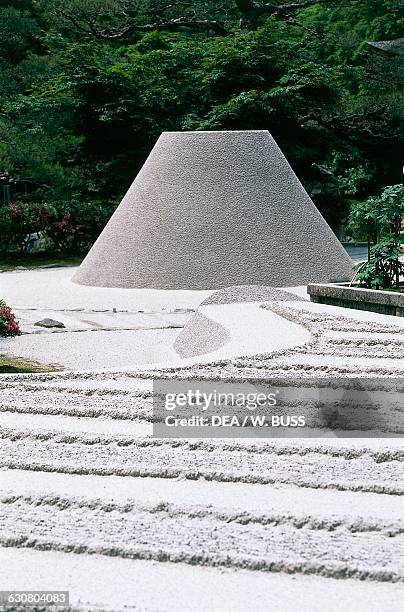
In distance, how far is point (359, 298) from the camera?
23.7 feet

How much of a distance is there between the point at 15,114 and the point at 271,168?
23.5ft

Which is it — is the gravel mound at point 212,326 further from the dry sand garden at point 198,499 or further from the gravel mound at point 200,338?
the dry sand garden at point 198,499

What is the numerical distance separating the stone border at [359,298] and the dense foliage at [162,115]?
8219 mm

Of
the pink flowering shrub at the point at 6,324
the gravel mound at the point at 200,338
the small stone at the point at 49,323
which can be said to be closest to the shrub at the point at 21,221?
the small stone at the point at 49,323

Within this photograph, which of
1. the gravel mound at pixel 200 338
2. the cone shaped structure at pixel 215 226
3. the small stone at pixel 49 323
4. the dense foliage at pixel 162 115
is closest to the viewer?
the gravel mound at pixel 200 338

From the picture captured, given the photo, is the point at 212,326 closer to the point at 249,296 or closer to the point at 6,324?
the point at 249,296

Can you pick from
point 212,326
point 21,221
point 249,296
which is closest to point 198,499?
point 212,326

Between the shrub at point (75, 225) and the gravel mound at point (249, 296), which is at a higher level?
the gravel mound at point (249, 296)

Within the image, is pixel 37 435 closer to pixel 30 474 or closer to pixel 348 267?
pixel 30 474

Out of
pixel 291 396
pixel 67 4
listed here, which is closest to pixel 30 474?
pixel 291 396

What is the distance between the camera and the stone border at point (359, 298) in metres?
6.84

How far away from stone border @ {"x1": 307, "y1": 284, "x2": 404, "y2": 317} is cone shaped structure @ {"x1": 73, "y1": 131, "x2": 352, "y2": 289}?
3.18 m

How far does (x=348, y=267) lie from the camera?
37.7 ft

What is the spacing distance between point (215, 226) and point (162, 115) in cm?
699
